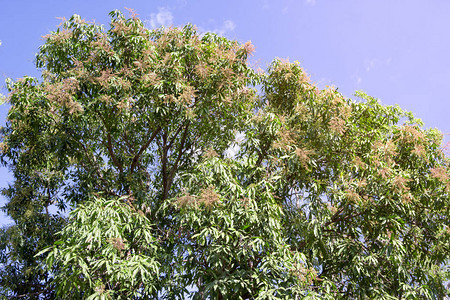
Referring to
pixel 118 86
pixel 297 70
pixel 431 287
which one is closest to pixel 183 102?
pixel 118 86

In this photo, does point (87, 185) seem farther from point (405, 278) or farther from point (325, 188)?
point (405, 278)

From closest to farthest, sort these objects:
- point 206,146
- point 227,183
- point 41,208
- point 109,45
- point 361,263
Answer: point 227,183 < point 361,263 < point 109,45 < point 206,146 < point 41,208

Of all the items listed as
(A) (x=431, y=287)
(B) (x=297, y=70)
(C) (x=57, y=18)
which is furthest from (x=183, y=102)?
(A) (x=431, y=287)

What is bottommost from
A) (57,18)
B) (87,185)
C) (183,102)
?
(87,185)

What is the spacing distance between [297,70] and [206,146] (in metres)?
1.79

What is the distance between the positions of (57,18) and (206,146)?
2.86 meters

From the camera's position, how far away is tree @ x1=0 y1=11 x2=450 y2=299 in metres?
4.61

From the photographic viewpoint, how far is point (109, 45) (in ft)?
18.7

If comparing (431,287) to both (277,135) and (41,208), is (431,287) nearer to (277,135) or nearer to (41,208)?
(277,135)

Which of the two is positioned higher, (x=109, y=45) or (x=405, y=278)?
(x=109, y=45)

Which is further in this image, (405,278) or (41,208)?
(41,208)

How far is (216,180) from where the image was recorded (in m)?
5.07

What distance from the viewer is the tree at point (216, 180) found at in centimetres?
461

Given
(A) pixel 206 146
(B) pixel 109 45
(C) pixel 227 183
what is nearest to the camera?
(C) pixel 227 183
